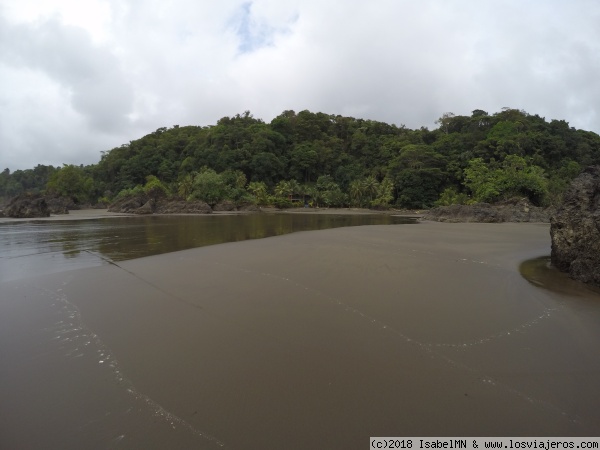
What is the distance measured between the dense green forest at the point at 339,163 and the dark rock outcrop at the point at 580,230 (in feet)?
123

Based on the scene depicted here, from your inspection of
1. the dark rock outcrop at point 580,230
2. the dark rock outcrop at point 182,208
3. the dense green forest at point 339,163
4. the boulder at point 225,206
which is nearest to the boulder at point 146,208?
the dark rock outcrop at point 182,208

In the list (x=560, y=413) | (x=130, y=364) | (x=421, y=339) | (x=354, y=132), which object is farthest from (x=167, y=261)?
(x=354, y=132)

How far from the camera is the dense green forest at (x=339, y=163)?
195ft

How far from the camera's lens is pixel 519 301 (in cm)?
593

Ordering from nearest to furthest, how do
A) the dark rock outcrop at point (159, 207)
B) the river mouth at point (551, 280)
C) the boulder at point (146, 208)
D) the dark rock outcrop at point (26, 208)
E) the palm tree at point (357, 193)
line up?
the river mouth at point (551, 280) → the dark rock outcrop at point (26, 208) → the boulder at point (146, 208) → the dark rock outcrop at point (159, 207) → the palm tree at point (357, 193)

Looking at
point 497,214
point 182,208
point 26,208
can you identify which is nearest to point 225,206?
point 182,208

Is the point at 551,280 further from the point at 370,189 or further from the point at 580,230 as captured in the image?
the point at 370,189

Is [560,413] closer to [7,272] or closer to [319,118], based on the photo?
[7,272]

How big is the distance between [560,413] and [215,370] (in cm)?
355

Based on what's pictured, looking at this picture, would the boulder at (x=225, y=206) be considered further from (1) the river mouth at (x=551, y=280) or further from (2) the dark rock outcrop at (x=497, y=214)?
(1) the river mouth at (x=551, y=280)

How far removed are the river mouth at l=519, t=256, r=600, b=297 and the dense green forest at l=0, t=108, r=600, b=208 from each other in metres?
38.5

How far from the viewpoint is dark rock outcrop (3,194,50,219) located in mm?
38062

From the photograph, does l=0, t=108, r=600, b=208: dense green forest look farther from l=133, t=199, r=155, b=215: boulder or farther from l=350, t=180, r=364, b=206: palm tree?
l=133, t=199, r=155, b=215: boulder

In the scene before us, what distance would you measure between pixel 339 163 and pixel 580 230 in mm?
81567
